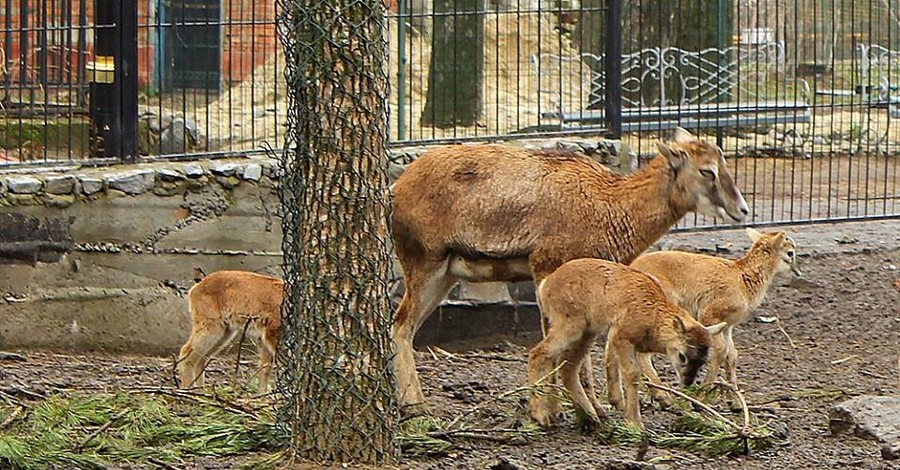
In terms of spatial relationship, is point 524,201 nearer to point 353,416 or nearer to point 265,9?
point 353,416

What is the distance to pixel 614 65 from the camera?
12.0m

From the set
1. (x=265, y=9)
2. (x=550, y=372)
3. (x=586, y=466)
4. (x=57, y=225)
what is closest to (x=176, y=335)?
(x=57, y=225)

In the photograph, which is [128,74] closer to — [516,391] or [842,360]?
[516,391]

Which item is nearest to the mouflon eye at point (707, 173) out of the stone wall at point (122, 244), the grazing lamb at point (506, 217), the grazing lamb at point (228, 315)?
the grazing lamb at point (506, 217)

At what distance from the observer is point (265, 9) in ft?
37.3

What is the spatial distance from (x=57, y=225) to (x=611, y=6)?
4313 mm

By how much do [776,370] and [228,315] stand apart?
140 inches

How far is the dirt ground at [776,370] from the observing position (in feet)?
24.9

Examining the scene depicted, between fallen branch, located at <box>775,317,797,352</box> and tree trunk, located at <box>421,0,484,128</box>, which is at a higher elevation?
tree trunk, located at <box>421,0,484,128</box>

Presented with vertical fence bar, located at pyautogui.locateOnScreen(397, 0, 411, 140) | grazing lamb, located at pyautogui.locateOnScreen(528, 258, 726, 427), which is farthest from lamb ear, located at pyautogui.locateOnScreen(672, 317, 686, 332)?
vertical fence bar, located at pyautogui.locateOnScreen(397, 0, 411, 140)

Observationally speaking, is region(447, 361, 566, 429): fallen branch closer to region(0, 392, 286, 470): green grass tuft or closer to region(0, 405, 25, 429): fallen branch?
region(0, 392, 286, 470): green grass tuft

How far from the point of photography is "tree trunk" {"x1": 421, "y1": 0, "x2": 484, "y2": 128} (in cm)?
1180

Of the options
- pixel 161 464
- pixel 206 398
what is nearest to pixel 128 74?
pixel 206 398

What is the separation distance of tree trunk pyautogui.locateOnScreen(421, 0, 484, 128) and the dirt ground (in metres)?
1.73
